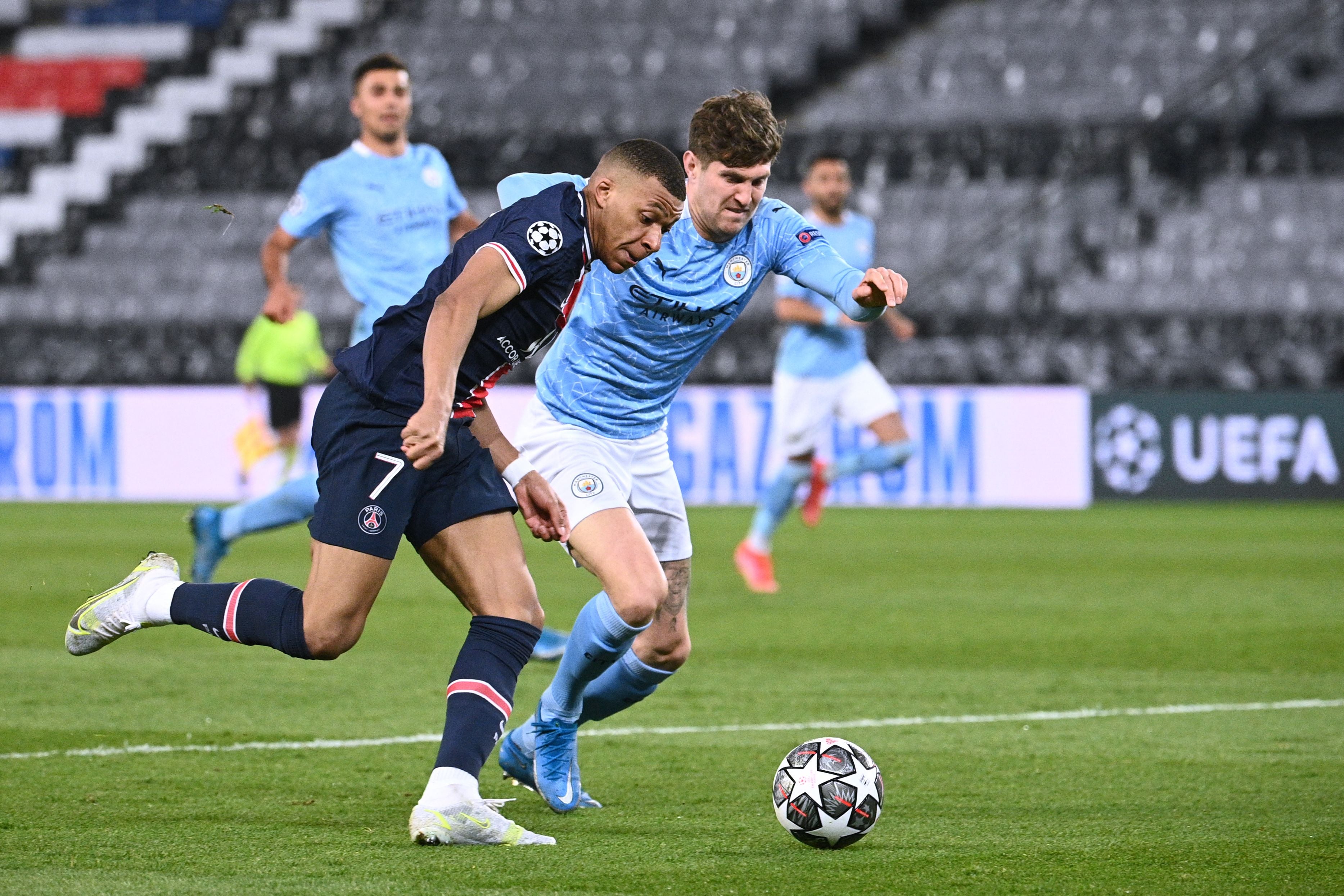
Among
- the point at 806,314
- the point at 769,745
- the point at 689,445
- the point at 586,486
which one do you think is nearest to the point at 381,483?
the point at 586,486

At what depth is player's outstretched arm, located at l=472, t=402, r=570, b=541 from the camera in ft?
15.0

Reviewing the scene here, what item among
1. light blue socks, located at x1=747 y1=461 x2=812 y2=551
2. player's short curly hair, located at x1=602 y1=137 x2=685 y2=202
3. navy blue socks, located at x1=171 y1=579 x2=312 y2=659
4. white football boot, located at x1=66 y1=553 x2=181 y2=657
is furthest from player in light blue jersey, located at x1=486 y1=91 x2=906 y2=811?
light blue socks, located at x1=747 y1=461 x2=812 y2=551

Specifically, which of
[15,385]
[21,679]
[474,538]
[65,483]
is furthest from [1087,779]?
[15,385]

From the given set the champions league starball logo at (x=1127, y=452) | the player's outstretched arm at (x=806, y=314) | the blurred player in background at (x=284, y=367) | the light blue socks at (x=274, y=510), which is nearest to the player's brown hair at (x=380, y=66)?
the light blue socks at (x=274, y=510)

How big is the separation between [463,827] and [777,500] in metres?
6.69

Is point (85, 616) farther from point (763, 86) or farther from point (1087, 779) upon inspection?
point (763, 86)

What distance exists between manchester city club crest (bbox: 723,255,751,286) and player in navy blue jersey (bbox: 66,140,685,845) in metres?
0.54

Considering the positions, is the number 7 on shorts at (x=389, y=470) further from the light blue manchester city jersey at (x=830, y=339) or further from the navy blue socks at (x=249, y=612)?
the light blue manchester city jersey at (x=830, y=339)

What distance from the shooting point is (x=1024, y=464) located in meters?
16.5

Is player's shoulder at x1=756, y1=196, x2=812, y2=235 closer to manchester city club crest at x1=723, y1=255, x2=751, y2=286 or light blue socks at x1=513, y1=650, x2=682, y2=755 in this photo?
manchester city club crest at x1=723, y1=255, x2=751, y2=286

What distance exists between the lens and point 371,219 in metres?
8.38

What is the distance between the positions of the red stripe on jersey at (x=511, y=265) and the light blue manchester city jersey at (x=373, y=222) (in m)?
4.01

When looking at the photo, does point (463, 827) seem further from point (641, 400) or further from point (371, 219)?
point (371, 219)

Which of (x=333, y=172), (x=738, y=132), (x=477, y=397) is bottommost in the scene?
(x=477, y=397)
